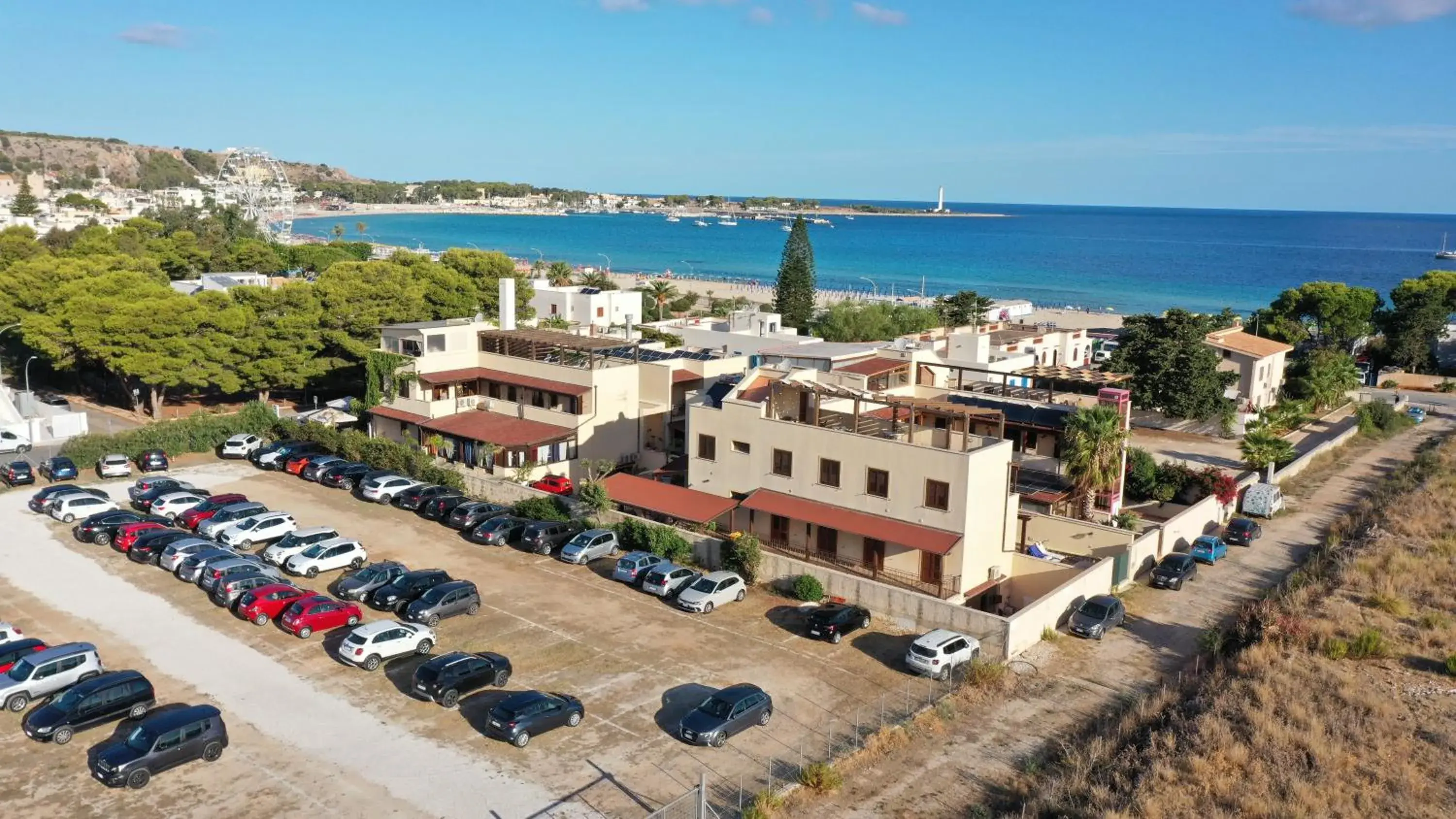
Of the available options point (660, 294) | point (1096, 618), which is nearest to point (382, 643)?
point (1096, 618)

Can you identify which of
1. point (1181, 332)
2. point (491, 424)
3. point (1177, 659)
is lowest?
point (1177, 659)

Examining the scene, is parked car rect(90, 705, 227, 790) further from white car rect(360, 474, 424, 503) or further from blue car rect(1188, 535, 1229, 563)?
blue car rect(1188, 535, 1229, 563)

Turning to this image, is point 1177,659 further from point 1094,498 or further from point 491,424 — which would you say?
point 491,424

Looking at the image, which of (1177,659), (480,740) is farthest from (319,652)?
(1177,659)

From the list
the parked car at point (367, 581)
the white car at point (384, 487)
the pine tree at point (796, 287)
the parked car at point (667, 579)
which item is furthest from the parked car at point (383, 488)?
the pine tree at point (796, 287)

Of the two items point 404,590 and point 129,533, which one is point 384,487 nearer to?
point 129,533

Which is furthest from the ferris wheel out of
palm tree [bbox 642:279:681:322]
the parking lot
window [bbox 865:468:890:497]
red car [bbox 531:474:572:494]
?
window [bbox 865:468:890:497]
